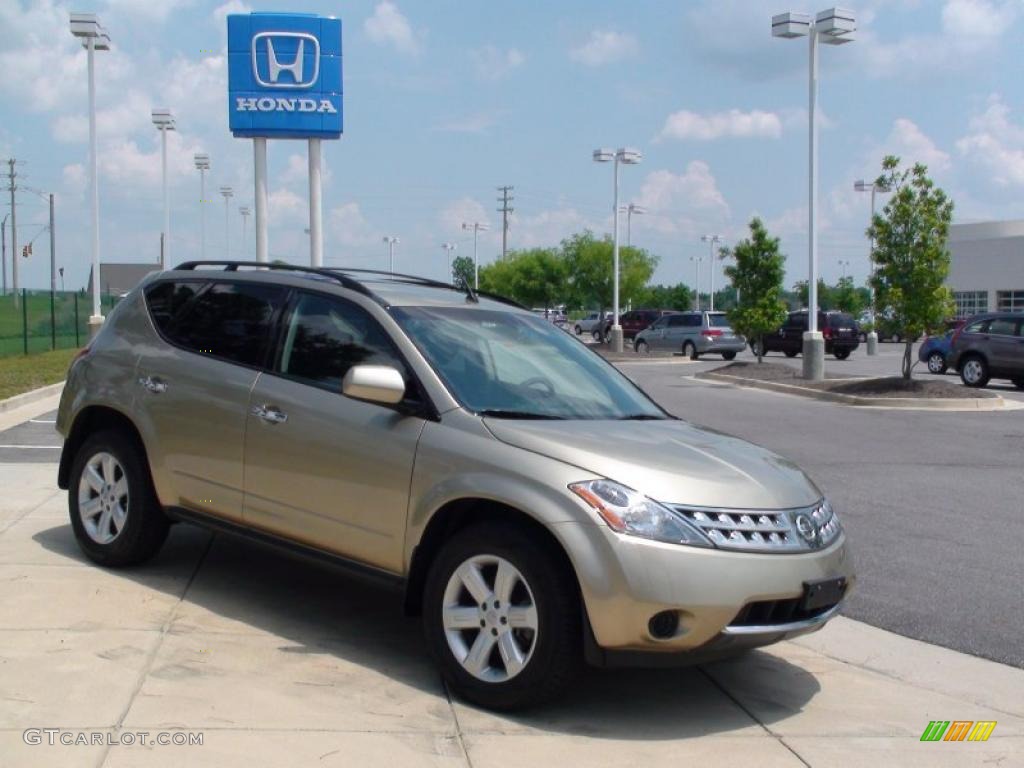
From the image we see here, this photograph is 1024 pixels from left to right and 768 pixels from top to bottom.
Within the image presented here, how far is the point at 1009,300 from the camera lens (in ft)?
246

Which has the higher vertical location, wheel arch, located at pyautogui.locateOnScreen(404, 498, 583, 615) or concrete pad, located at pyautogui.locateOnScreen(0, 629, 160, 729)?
wheel arch, located at pyautogui.locateOnScreen(404, 498, 583, 615)

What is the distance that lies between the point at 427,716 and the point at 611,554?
3.42ft

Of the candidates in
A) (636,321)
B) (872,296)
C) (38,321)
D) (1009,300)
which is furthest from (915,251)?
(1009,300)

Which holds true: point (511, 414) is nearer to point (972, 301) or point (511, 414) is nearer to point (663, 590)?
point (663, 590)

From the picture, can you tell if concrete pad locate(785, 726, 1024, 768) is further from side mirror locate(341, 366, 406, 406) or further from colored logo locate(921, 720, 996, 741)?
side mirror locate(341, 366, 406, 406)

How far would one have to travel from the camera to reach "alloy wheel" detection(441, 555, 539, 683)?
4.70 m

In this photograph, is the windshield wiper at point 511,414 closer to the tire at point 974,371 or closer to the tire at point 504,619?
the tire at point 504,619

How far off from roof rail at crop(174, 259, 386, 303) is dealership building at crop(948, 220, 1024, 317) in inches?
2864

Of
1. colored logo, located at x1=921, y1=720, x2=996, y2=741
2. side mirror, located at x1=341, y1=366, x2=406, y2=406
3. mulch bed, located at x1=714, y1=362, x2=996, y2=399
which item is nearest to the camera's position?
colored logo, located at x1=921, y1=720, x2=996, y2=741

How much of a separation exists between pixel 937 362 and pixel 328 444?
27.5 m

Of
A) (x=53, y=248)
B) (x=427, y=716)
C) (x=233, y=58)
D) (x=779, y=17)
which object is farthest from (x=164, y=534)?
(x=53, y=248)

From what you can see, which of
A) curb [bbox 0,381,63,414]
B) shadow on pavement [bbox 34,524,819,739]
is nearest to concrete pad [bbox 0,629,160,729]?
shadow on pavement [bbox 34,524,819,739]

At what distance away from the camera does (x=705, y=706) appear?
5.12 meters

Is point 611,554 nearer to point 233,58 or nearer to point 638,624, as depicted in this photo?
point 638,624
